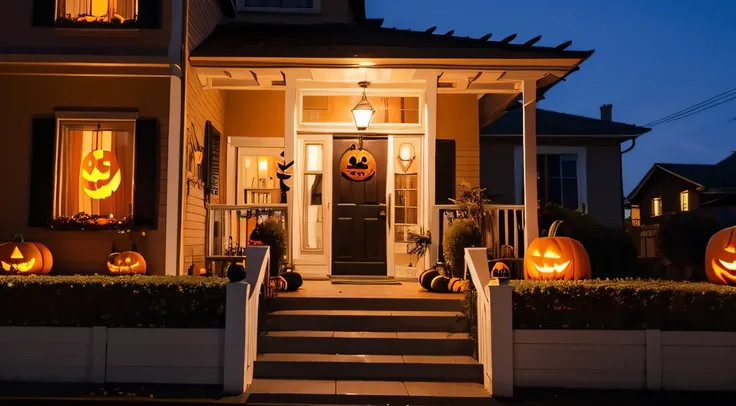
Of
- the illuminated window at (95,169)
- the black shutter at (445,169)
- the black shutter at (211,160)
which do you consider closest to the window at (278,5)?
the black shutter at (211,160)

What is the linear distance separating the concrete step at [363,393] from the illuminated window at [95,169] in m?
3.50

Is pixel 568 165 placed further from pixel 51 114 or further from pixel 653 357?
pixel 51 114

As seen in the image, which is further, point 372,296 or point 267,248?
point 372,296

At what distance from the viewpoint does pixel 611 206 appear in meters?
13.9

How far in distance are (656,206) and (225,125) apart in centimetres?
2019

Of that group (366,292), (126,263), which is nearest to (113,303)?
(126,263)

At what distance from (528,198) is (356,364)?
3.56 metres

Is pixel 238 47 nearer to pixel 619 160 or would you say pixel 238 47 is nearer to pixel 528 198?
pixel 528 198

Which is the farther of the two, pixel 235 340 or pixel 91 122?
pixel 91 122

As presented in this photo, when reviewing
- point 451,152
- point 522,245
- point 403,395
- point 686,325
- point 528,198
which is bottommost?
point 403,395

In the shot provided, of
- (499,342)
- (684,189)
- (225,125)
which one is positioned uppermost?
(225,125)

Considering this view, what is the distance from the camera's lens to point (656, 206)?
82.3 feet

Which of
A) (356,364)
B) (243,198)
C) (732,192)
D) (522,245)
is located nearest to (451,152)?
(522,245)

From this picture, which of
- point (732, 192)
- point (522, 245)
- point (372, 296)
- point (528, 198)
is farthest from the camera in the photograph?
point (732, 192)
